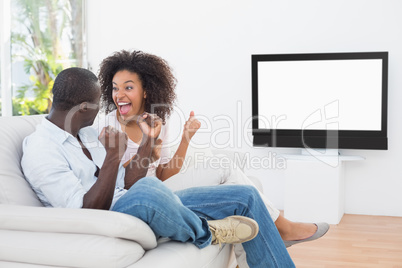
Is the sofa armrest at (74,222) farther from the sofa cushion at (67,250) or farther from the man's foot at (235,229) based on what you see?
the man's foot at (235,229)

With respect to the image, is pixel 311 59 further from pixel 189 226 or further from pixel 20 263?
pixel 20 263

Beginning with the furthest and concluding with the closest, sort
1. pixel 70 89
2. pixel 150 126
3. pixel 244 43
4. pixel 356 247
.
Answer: pixel 244 43
pixel 356 247
pixel 150 126
pixel 70 89

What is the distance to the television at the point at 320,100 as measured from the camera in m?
4.04

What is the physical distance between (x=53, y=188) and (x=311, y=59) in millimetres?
2819

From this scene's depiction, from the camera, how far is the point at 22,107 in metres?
4.26

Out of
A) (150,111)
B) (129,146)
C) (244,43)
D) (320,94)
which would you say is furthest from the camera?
(244,43)

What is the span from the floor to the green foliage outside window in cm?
249

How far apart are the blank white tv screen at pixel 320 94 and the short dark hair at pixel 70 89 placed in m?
2.47

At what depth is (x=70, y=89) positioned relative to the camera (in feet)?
6.42

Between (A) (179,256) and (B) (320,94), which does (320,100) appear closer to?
(B) (320,94)

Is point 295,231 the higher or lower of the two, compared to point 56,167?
lower

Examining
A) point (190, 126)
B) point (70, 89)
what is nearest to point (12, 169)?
point (70, 89)

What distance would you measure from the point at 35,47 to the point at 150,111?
6.87 feet

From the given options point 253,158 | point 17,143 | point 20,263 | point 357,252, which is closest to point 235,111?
point 253,158
